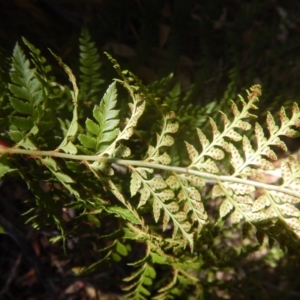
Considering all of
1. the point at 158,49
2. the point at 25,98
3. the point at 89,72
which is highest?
the point at 158,49

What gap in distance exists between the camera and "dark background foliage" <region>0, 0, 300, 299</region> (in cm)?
221

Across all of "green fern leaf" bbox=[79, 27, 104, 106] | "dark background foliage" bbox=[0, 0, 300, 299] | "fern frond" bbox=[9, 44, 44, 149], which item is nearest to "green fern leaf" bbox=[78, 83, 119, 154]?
"fern frond" bbox=[9, 44, 44, 149]

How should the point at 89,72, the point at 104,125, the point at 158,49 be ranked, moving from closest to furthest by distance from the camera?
the point at 104,125
the point at 89,72
the point at 158,49

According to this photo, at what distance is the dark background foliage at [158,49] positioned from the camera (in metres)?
2.21

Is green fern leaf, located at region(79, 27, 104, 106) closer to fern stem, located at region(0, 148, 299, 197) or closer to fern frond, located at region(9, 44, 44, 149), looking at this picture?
fern frond, located at region(9, 44, 44, 149)

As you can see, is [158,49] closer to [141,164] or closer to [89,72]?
[89,72]

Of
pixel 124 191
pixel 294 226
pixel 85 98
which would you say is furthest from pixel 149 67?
pixel 294 226

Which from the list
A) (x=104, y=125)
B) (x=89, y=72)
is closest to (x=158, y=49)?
(x=89, y=72)

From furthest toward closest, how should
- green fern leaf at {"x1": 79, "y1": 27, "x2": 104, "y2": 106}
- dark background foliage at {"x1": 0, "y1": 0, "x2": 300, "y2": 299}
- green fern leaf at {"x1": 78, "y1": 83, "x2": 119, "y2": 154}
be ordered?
dark background foliage at {"x1": 0, "y1": 0, "x2": 300, "y2": 299} < green fern leaf at {"x1": 79, "y1": 27, "x2": 104, "y2": 106} < green fern leaf at {"x1": 78, "y1": 83, "x2": 119, "y2": 154}

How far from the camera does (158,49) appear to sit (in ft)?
8.74

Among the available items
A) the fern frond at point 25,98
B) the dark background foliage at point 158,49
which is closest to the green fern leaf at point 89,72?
the dark background foliage at point 158,49

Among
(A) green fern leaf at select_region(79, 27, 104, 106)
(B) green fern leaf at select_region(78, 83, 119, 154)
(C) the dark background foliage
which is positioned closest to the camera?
(B) green fern leaf at select_region(78, 83, 119, 154)

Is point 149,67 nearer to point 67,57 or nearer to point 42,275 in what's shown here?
point 67,57

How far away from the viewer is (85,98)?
1.92 metres
